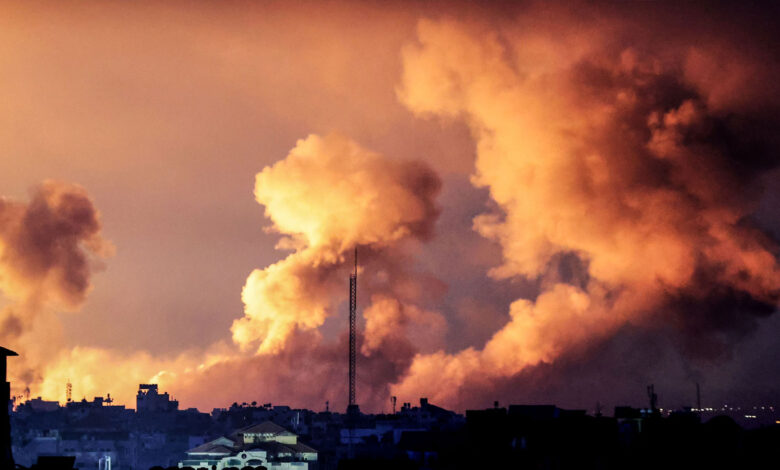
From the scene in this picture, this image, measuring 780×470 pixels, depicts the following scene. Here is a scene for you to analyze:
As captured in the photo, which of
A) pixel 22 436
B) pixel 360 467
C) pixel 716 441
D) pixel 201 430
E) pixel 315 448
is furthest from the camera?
pixel 201 430

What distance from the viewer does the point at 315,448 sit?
156500 mm

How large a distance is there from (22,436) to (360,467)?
10107cm

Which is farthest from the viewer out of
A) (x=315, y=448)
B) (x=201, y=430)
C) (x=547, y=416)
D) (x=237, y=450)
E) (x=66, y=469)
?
(x=201, y=430)

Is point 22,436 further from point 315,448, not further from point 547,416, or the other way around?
point 547,416

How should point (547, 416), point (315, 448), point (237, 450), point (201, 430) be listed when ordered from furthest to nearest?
point (201, 430) → point (315, 448) → point (237, 450) → point (547, 416)

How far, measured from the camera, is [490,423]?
370 ft

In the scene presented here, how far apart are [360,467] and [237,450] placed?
55.3 metres

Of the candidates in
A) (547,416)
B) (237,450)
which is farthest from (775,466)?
(237,450)

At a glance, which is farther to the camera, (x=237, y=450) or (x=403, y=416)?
(x=403, y=416)

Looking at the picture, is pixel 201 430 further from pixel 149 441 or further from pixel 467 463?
pixel 467 463

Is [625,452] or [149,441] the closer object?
[625,452]

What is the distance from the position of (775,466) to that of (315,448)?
72.6 m

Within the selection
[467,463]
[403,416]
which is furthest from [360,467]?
[403,416]

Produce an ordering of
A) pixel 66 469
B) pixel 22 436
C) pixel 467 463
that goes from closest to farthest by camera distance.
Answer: pixel 66 469
pixel 467 463
pixel 22 436
